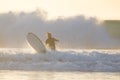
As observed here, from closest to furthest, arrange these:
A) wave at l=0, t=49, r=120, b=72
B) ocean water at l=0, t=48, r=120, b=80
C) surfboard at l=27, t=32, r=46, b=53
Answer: ocean water at l=0, t=48, r=120, b=80 < wave at l=0, t=49, r=120, b=72 < surfboard at l=27, t=32, r=46, b=53

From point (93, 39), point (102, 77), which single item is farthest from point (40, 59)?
point (93, 39)

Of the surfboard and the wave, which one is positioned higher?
the surfboard

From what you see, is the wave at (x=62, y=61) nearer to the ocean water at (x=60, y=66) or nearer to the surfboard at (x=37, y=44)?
the ocean water at (x=60, y=66)

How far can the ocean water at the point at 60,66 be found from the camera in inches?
604

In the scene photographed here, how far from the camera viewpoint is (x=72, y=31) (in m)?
42.0

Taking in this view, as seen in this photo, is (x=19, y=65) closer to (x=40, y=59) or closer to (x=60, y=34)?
(x=40, y=59)

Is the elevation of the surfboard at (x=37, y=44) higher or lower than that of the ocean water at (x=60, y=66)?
higher

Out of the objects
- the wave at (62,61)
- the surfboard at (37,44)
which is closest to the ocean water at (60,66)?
the wave at (62,61)

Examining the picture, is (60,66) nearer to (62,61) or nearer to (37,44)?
(62,61)

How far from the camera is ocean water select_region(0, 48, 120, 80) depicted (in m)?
15.3

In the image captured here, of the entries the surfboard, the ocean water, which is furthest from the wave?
the surfboard

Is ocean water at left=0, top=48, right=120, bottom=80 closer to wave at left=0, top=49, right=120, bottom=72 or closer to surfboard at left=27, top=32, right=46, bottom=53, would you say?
wave at left=0, top=49, right=120, bottom=72

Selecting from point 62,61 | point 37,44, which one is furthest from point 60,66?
point 37,44

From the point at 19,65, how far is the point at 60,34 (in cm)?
2376
